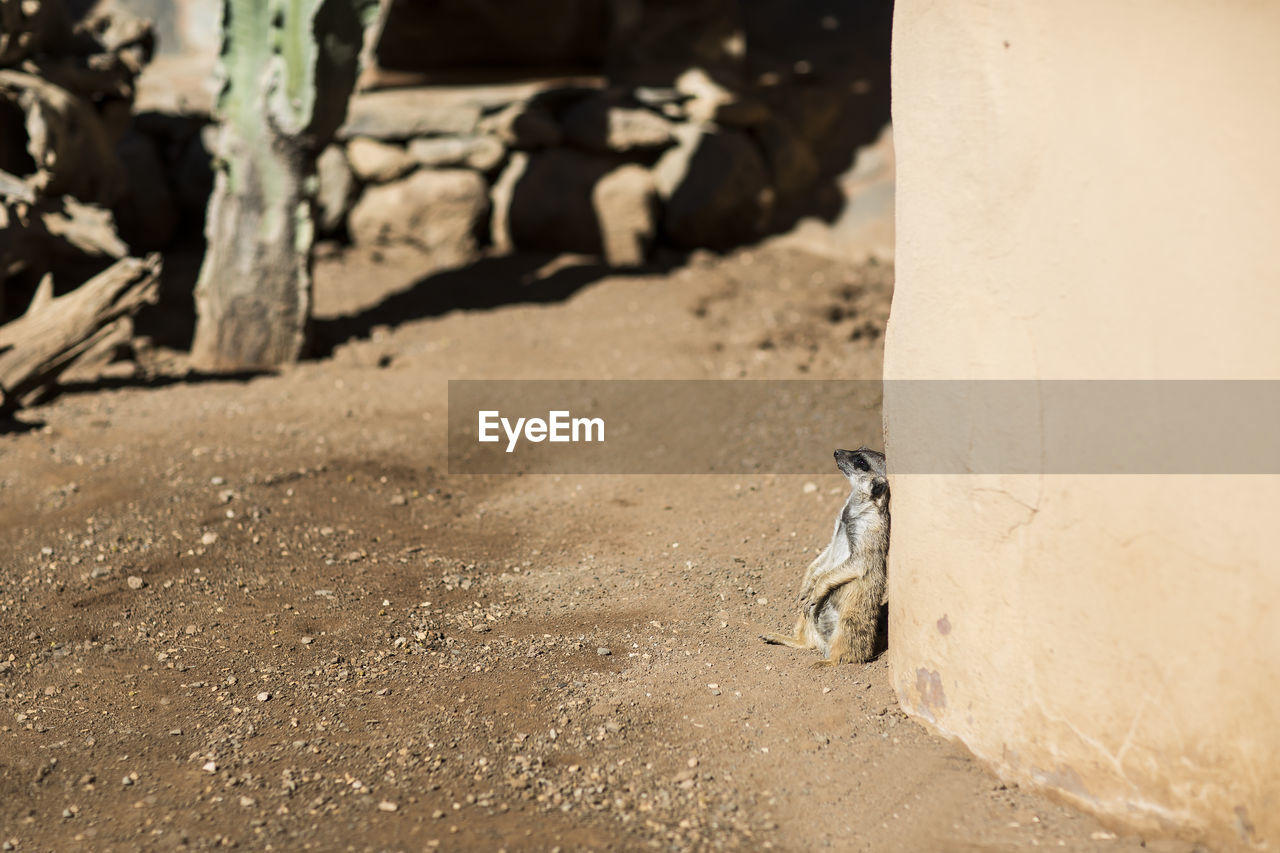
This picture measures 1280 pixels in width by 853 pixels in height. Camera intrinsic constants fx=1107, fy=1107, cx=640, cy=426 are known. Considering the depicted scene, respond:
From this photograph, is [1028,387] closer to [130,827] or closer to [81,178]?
[130,827]

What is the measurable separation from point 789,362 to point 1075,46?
4.01 metres

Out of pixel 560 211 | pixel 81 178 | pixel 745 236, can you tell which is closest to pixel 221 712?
pixel 81 178

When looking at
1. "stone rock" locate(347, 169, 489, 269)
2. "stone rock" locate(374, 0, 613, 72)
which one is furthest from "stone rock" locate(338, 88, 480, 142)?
"stone rock" locate(374, 0, 613, 72)

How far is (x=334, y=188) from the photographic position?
8586 mm

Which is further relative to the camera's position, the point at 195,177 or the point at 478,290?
the point at 195,177

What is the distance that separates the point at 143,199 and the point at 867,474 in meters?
6.86

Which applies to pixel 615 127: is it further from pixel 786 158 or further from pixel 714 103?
pixel 786 158

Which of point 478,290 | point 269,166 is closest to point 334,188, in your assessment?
point 478,290

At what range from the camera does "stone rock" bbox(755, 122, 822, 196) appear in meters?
8.80

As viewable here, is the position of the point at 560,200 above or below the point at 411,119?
below

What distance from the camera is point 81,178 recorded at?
666 cm
